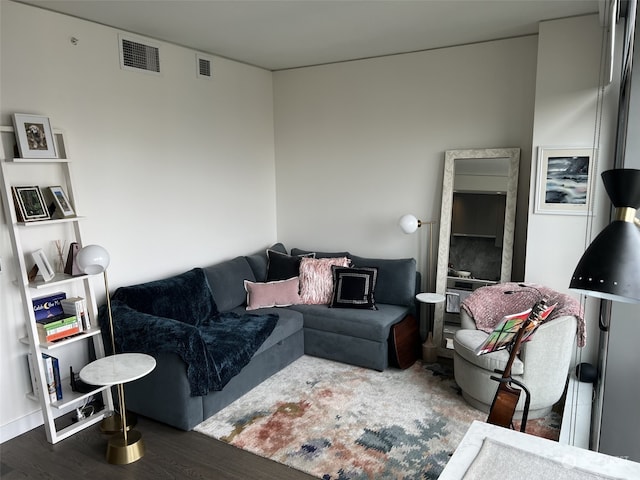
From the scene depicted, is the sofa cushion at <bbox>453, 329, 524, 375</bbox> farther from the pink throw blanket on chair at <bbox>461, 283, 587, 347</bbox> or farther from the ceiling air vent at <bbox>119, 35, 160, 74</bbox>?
the ceiling air vent at <bbox>119, 35, 160, 74</bbox>

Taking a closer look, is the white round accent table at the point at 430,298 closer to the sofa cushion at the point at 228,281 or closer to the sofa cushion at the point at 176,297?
the sofa cushion at the point at 228,281

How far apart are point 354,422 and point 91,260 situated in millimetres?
2023

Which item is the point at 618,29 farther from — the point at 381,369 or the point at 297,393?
the point at 297,393

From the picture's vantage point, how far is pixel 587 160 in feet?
11.1

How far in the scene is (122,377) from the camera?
2621 millimetres

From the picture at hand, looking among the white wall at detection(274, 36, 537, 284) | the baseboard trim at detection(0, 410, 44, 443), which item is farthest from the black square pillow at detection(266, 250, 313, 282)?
the baseboard trim at detection(0, 410, 44, 443)

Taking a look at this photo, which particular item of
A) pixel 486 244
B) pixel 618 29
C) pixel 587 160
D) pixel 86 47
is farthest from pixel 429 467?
pixel 86 47

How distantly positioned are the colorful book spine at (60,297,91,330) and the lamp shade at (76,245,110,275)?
35 centimetres

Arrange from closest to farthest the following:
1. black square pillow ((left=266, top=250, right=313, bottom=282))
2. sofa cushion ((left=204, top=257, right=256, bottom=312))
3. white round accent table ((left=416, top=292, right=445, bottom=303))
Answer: white round accent table ((left=416, top=292, right=445, bottom=303)), sofa cushion ((left=204, top=257, right=256, bottom=312)), black square pillow ((left=266, top=250, right=313, bottom=282))

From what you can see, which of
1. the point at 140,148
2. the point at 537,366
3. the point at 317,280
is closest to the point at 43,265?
the point at 140,148

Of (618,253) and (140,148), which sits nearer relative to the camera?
(618,253)

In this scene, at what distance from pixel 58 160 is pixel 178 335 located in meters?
1.37

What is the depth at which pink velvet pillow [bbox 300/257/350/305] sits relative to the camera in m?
4.32

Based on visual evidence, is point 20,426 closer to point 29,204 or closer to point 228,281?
point 29,204
